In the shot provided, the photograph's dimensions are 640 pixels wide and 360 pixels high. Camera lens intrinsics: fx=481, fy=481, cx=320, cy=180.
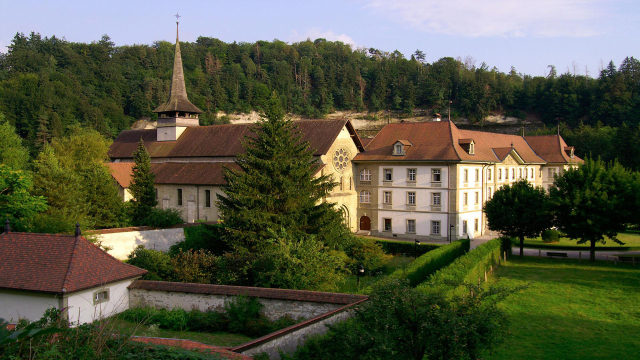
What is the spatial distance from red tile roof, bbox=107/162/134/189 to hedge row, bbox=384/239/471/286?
27389 millimetres

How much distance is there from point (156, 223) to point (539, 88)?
3567 inches

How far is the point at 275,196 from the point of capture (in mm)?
26703

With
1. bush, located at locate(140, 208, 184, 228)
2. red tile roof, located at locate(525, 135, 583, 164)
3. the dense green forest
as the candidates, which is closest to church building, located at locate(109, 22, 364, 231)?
bush, located at locate(140, 208, 184, 228)

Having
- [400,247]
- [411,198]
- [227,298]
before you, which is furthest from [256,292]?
[411,198]

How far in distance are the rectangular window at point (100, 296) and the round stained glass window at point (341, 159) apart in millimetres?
23588

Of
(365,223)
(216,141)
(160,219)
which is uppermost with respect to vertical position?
(216,141)

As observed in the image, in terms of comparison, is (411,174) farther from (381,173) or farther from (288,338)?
(288,338)

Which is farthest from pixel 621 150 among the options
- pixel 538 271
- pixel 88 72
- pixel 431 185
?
pixel 88 72

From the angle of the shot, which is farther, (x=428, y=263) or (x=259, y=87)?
(x=259, y=87)

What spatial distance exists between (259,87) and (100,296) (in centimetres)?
9821

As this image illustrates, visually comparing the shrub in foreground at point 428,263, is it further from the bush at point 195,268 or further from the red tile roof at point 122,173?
the red tile roof at point 122,173

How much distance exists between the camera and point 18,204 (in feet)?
80.0

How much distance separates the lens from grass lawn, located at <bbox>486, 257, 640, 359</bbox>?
50.3 feet

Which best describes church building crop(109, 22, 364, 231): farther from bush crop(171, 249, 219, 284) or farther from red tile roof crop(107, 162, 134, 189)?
bush crop(171, 249, 219, 284)
